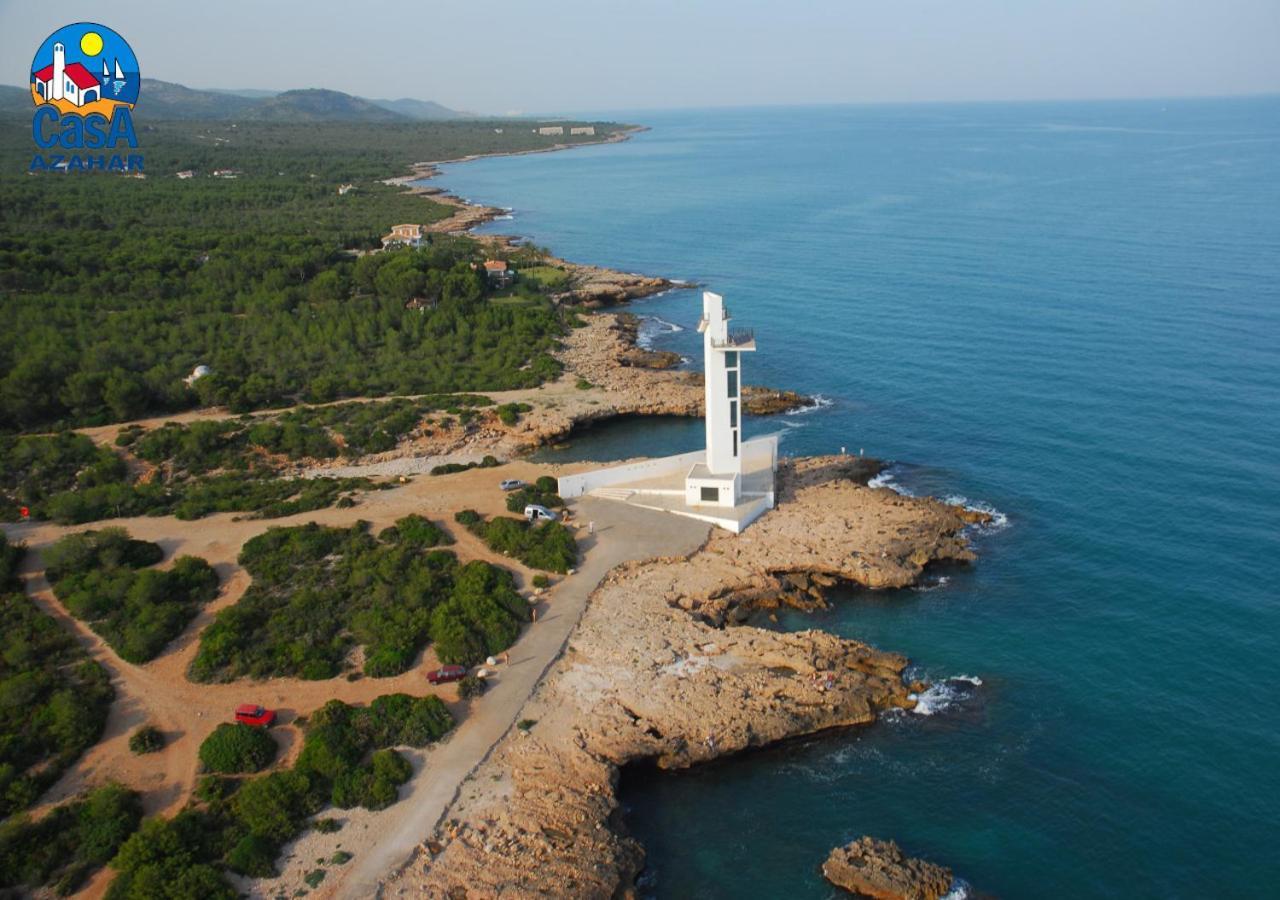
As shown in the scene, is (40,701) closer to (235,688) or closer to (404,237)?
(235,688)

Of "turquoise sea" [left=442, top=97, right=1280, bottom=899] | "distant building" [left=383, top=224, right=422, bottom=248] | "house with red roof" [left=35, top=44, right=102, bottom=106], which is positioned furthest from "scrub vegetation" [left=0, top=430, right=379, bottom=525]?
"house with red roof" [left=35, top=44, right=102, bottom=106]

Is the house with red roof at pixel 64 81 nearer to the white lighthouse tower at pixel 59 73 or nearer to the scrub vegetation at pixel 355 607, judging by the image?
the white lighthouse tower at pixel 59 73

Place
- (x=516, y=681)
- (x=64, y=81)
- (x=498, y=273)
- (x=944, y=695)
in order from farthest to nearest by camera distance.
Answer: (x=498, y=273), (x=64, y=81), (x=944, y=695), (x=516, y=681)

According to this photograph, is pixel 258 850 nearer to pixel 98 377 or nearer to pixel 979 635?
pixel 979 635

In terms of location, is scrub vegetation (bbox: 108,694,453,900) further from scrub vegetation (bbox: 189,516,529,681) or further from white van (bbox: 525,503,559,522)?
white van (bbox: 525,503,559,522)

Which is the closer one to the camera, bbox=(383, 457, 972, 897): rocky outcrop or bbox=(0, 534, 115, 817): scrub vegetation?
bbox=(383, 457, 972, 897): rocky outcrop

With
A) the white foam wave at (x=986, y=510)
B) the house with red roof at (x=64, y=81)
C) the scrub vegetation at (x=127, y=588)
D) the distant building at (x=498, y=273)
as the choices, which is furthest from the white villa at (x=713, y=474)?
the house with red roof at (x=64, y=81)

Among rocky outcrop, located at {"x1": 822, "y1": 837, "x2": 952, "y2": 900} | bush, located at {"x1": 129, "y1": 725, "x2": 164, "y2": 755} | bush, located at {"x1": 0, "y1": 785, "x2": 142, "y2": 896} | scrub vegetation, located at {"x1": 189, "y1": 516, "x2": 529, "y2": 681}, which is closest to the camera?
bush, located at {"x1": 0, "y1": 785, "x2": 142, "y2": 896}

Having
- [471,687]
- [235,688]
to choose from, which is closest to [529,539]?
[471,687]
